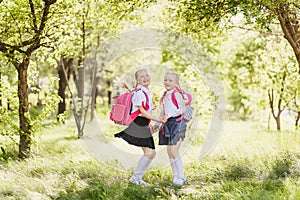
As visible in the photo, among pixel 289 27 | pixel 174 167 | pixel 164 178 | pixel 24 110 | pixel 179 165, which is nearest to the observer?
pixel 179 165

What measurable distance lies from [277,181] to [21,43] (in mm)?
4696

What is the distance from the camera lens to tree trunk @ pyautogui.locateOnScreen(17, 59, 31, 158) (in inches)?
305

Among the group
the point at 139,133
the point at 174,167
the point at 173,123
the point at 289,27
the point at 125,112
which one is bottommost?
the point at 174,167

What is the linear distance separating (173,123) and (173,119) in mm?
56

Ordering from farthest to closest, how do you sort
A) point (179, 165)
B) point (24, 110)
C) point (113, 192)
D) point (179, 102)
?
point (24, 110) → point (179, 165) → point (179, 102) → point (113, 192)

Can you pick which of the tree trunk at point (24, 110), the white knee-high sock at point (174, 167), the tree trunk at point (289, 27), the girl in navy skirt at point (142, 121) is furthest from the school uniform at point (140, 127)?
the tree trunk at point (289, 27)

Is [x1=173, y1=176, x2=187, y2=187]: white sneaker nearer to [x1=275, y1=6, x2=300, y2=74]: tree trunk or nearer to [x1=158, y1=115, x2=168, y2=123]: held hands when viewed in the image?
[x1=158, y1=115, x2=168, y2=123]: held hands

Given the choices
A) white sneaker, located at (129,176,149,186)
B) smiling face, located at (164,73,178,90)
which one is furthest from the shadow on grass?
smiling face, located at (164,73,178,90)

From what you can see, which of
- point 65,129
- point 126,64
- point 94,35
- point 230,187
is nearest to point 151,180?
point 230,187

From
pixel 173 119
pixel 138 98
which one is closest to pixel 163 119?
pixel 173 119

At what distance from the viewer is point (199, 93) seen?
1240cm

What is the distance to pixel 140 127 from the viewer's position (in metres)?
6.01

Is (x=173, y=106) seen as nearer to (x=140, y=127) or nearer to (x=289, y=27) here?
(x=140, y=127)

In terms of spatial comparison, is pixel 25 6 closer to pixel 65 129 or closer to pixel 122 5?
pixel 122 5
